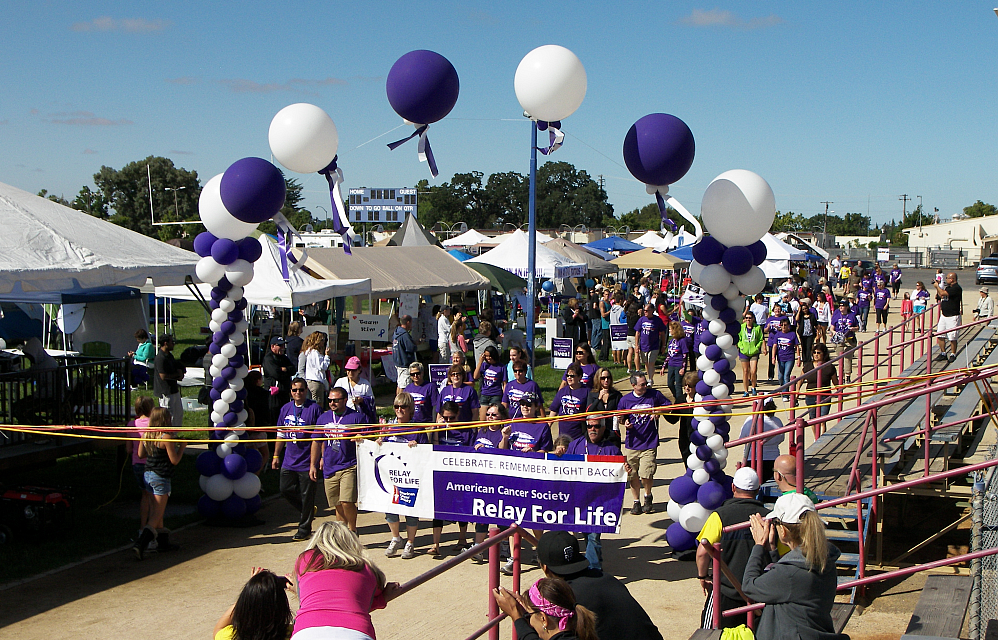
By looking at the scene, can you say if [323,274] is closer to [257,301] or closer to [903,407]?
[257,301]

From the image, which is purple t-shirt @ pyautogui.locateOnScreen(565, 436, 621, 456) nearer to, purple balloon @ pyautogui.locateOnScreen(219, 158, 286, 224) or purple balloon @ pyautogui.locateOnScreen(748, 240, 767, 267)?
purple balloon @ pyautogui.locateOnScreen(748, 240, 767, 267)

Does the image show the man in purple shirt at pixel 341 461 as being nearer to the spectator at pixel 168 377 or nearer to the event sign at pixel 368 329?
the spectator at pixel 168 377

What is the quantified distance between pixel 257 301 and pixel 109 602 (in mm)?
9175

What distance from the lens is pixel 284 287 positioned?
15.8 meters

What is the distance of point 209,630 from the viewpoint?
Answer: 6.57 meters

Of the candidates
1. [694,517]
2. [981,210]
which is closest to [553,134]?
[694,517]

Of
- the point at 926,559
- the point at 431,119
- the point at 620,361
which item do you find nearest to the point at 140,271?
the point at 431,119

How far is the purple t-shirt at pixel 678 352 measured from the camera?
1455cm

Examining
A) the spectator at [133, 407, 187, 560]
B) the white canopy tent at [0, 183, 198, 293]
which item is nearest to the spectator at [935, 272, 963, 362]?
the white canopy tent at [0, 183, 198, 293]

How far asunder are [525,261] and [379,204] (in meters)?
45.7

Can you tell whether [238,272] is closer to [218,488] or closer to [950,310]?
[218,488]

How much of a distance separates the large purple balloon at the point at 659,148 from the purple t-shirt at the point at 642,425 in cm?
239

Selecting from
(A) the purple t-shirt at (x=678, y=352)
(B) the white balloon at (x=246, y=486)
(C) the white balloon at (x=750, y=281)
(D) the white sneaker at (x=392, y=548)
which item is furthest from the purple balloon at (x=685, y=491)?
(A) the purple t-shirt at (x=678, y=352)

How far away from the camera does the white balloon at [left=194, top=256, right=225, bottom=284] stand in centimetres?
894
